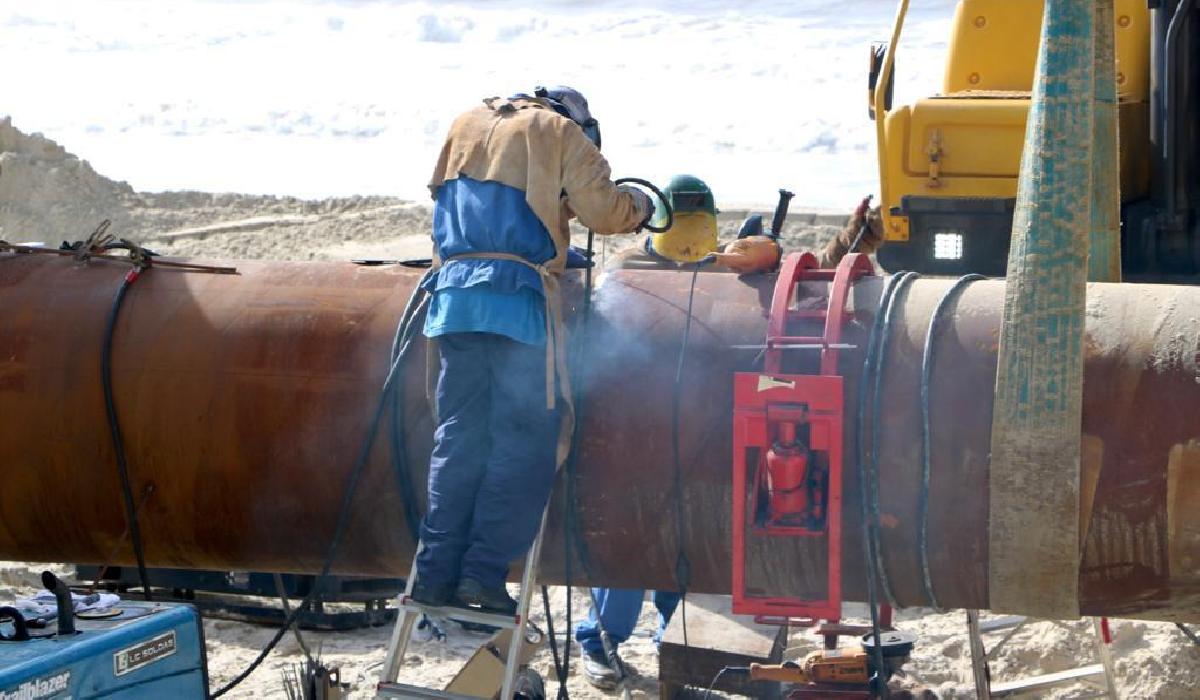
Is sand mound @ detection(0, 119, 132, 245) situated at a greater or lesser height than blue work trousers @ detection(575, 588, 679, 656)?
greater

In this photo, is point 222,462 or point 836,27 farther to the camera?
point 836,27

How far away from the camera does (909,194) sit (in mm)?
7055

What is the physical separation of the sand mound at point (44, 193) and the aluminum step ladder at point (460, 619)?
11987 mm

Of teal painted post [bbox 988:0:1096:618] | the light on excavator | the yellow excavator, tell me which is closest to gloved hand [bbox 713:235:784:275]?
teal painted post [bbox 988:0:1096:618]

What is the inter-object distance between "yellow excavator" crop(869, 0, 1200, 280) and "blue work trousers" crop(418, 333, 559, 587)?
3.23 m

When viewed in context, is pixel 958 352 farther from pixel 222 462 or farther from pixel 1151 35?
pixel 1151 35

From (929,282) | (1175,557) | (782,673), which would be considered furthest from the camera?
(782,673)

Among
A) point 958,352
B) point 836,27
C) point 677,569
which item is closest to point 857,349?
point 958,352

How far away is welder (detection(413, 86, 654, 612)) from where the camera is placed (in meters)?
4.05

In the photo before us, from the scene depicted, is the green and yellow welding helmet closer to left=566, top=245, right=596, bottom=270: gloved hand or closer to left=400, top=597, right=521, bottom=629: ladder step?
left=566, top=245, right=596, bottom=270: gloved hand

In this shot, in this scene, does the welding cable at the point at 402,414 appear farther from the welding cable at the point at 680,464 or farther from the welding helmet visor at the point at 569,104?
the welding cable at the point at 680,464

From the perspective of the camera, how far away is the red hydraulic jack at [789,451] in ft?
12.8

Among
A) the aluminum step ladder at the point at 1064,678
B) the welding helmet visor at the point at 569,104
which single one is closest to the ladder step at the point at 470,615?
the welding helmet visor at the point at 569,104

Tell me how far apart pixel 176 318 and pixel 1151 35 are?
4327 mm
